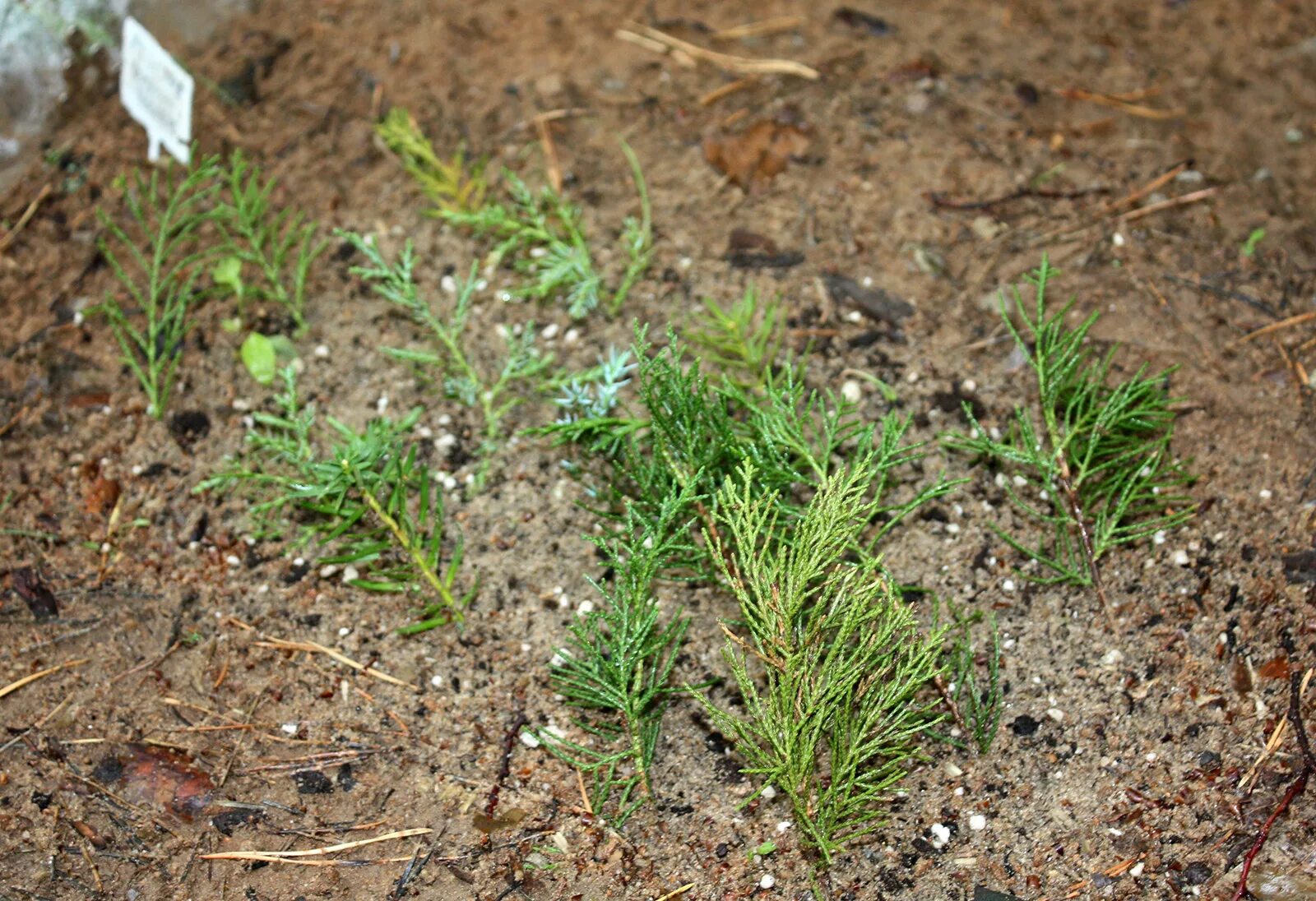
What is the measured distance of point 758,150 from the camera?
3.47 m

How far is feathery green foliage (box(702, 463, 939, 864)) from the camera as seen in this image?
227 centimetres

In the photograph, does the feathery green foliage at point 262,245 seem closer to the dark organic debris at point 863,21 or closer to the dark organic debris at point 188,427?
the dark organic debris at point 188,427

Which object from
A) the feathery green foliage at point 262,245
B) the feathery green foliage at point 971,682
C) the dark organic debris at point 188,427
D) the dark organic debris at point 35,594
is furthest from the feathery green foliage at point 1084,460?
the dark organic debris at point 35,594

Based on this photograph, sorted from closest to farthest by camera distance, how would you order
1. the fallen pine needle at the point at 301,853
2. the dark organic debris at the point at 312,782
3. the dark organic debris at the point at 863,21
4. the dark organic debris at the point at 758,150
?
the fallen pine needle at the point at 301,853 → the dark organic debris at the point at 312,782 → the dark organic debris at the point at 758,150 → the dark organic debris at the point at 863,21

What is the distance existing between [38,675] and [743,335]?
6.24 ft

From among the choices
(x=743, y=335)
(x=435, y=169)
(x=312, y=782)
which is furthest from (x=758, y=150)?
(x=312, y=782)

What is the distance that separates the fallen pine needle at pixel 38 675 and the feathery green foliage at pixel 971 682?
1992 millimetres

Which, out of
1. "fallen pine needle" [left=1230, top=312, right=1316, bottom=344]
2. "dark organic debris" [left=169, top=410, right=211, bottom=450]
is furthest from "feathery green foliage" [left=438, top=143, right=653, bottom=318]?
"fallen pine needle" [left=1230, top=312, right=1316, bottom=344]

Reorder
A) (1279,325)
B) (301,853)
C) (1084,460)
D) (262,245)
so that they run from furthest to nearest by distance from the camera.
Answer: 1. (262,245)
2. (1279,325)
3. (1084,460)
4. (301,853)

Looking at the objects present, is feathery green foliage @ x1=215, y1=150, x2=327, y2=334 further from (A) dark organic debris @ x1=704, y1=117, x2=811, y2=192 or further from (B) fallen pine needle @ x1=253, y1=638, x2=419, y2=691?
(A) dark organic debris @ x1=704, y1=117, x2=811, y2=192

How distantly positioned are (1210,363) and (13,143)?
366cm

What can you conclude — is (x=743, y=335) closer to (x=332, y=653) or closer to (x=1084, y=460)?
(x=1084, y=460)

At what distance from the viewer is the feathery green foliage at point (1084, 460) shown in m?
2.65

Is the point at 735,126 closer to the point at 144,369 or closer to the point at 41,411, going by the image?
the point at 144,369
